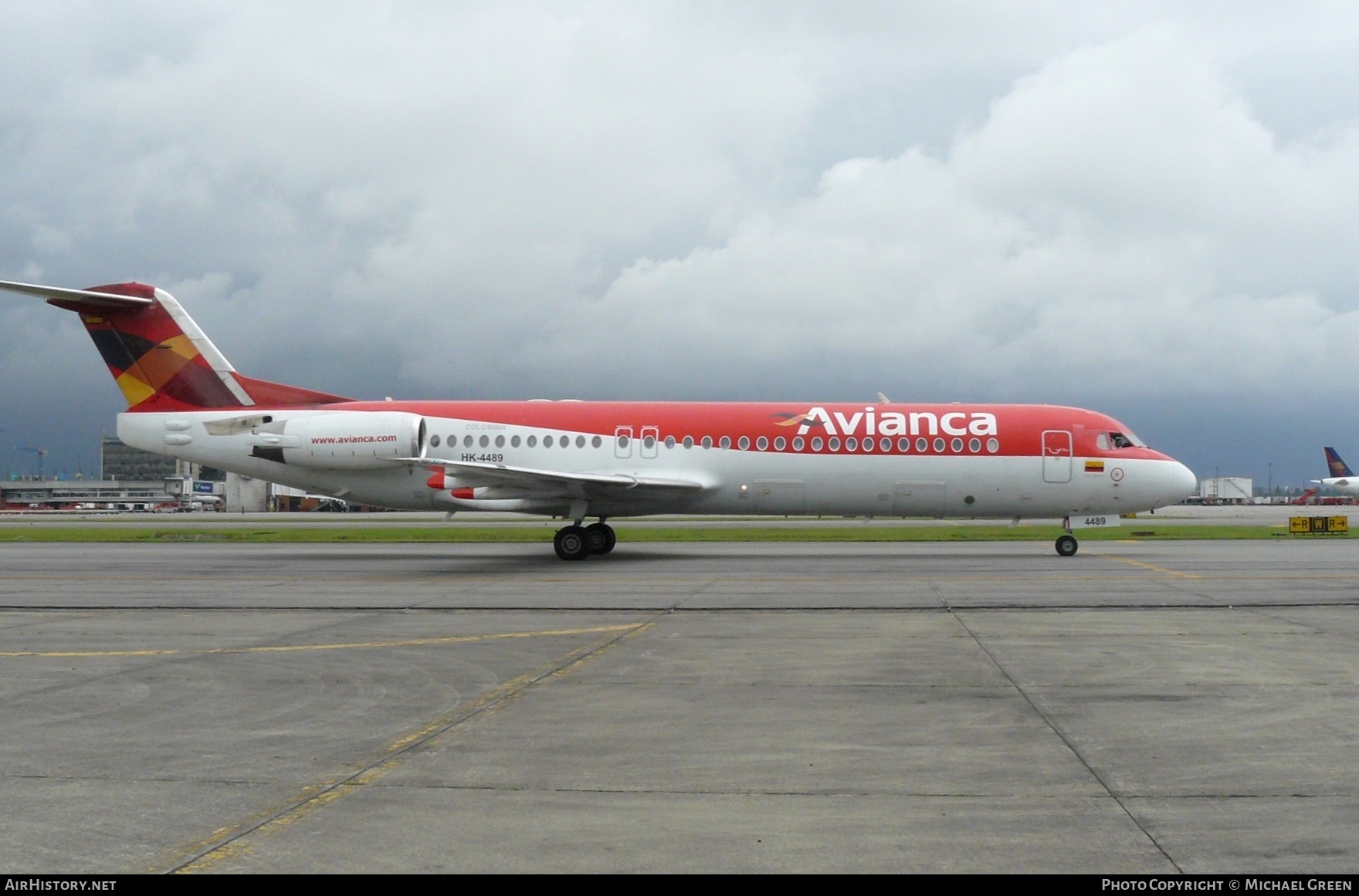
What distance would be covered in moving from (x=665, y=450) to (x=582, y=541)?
3.05 meters

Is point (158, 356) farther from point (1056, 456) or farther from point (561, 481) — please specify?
point (1056, 456)

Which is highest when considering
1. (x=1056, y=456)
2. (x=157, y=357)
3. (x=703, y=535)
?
(x=157, y=357)

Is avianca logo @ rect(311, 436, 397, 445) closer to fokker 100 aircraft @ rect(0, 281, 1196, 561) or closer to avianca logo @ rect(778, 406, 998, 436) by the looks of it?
fokker 100 aircraft @ rect(0, 281, 1196, 561)

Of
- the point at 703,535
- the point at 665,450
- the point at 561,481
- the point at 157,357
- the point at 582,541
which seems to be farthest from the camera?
the point at 703,535

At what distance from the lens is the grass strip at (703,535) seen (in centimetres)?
3441

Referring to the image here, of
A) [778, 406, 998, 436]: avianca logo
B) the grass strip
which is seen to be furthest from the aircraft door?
the grass strip

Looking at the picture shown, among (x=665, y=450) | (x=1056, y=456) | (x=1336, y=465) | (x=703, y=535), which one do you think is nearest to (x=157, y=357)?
(x=665, y=450)

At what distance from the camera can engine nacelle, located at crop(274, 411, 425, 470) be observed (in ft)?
85.7

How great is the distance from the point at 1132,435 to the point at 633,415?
480 inches

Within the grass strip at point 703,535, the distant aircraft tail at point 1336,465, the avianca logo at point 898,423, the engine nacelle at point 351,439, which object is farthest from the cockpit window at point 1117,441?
the distant aircraft tail at point 1336,465

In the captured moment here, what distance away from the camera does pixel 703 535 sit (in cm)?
3612

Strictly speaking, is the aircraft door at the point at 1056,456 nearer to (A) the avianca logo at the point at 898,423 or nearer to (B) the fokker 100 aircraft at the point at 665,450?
(B) the fokker 100 aircraft at the point at 665,450

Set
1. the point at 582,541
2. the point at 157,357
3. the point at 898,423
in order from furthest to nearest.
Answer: the point at 157,357
the point at 898,423
the point at 582,541
